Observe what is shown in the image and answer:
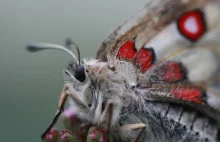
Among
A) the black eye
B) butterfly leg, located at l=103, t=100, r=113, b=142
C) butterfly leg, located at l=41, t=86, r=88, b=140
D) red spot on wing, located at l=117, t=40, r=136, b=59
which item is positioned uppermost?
red spot on wing, located at l=117, t=40, r=136, b=59

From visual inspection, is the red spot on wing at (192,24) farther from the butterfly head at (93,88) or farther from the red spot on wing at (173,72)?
the butterfly head at (93,88)

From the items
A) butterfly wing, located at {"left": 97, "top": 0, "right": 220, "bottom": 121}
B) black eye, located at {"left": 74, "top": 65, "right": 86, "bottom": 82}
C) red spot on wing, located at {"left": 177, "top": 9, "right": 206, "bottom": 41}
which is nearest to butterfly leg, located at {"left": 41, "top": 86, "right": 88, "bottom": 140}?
black eye, located at {"left": 74, "top": 65, "right": 86, "bottom": 82}

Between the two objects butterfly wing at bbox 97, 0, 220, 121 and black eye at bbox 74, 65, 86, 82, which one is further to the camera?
black eye at bbox 74, 65, 86, 82

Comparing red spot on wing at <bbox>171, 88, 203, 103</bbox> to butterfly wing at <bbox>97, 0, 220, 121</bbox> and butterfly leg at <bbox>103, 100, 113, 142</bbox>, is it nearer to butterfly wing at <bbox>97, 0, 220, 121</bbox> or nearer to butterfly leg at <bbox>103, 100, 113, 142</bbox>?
butterfly wing at <bbox>97, 0, 220, 121</bbox>

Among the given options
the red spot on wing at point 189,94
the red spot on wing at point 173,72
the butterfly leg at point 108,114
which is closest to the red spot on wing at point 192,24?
the red spot on wing at point 173,72

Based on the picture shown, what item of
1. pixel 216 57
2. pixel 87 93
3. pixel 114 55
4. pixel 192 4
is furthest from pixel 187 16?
pixel 87 93

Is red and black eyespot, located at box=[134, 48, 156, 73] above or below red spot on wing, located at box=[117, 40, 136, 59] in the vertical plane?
below
